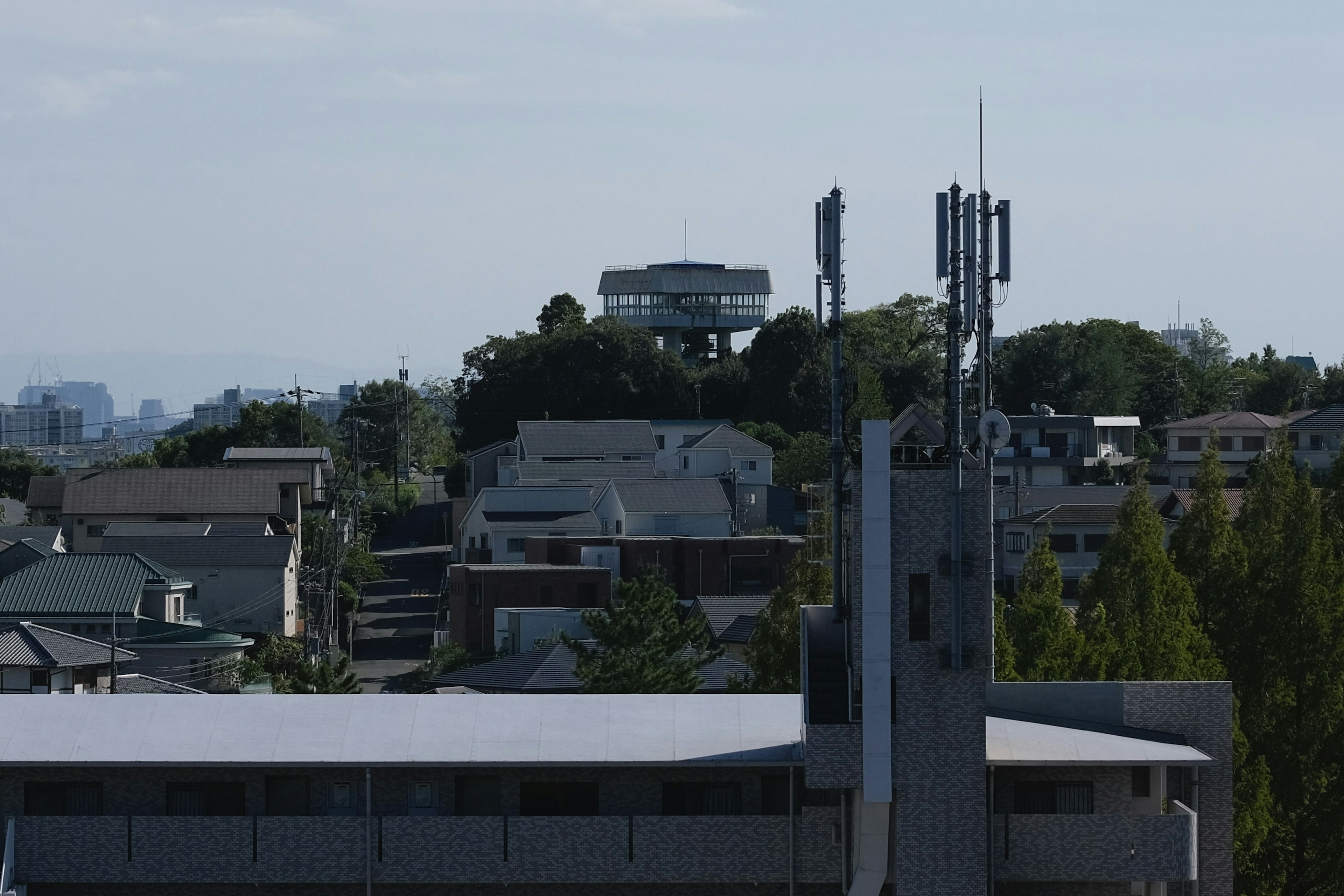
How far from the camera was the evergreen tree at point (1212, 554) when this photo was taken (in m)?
25.8

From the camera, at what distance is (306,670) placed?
33.5 meters

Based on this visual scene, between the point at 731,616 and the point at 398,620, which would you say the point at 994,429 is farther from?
the point at 398,620

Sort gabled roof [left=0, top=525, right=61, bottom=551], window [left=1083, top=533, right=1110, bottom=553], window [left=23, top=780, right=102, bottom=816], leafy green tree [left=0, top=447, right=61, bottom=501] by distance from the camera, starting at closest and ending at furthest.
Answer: window [left=23, top=780, right=102, bottom=816] → window [left=1083, top=533, right=1110, bottom=553] → gabled roof [left=0, top=525, right=61, bottom=551] → leafy green tree [left=0, top=447, right=61, bottom=501]

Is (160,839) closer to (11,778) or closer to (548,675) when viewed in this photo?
(11,778)

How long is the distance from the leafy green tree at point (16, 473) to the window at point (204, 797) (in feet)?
245

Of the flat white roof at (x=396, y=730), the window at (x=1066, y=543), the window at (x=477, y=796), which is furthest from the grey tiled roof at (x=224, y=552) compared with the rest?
the window at (x=477, y=796)

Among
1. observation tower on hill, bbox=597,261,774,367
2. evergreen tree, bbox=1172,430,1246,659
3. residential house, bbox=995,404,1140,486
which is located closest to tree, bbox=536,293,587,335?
observation tower on hill, bbox=597,261,774,367

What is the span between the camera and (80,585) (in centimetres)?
4581

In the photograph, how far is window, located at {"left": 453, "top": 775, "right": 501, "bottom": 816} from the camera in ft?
57.0

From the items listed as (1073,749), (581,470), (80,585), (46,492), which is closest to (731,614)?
(80,585)

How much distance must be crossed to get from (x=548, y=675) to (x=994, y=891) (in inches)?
729

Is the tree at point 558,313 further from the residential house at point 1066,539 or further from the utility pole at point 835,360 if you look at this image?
the utility pole at point 835,360

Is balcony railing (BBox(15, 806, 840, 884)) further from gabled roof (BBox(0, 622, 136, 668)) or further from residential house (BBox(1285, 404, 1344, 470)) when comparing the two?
residential house (BBox(1285, 404, 1344, 470))

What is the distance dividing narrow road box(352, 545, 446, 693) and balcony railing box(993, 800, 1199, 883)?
28.3 m
